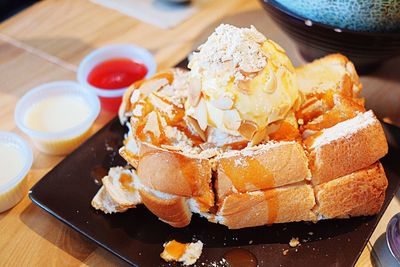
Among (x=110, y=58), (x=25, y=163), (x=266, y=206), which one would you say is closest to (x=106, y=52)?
(x=110, y=58)

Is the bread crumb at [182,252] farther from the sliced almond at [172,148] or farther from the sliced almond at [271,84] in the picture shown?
the sliced almond at [271,84]

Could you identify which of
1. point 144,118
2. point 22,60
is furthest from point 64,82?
point 144,118

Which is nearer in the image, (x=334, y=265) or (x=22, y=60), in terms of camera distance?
(x=334, y=265)

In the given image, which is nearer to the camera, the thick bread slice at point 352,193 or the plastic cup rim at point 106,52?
the thick bread slice at point 352,193

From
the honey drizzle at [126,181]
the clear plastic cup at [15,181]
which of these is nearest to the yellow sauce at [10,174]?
the clear plastic cup at [15,181]

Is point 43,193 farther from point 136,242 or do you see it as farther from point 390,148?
point 390,148

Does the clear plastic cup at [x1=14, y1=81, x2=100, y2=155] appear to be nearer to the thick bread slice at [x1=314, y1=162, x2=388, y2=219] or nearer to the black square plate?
the black square plate

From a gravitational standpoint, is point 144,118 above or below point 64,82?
above

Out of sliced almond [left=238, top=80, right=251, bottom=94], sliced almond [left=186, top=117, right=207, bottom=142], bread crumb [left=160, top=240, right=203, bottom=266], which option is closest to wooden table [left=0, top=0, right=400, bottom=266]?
bread crumb [left=160, top=240, right=203, bottom=266]
